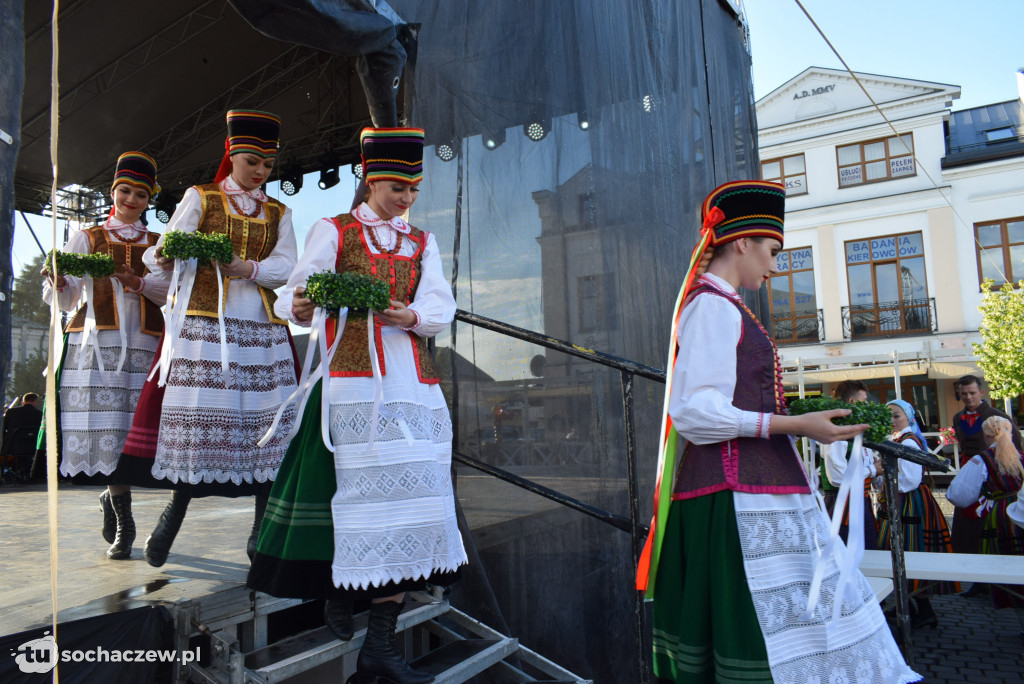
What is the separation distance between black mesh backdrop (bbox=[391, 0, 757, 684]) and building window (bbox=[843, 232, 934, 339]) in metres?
17.9

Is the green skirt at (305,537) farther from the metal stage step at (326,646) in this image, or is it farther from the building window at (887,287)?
the building window at (887,287)

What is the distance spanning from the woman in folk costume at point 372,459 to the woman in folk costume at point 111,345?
128 cm

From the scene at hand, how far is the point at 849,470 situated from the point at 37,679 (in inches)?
101

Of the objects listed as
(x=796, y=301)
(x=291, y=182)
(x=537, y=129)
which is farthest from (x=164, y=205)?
(x=796, y=301)

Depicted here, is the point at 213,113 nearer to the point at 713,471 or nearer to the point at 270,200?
the point at 270,200

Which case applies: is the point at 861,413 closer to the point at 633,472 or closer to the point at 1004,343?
the point at 633,472

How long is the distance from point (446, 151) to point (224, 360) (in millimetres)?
1584

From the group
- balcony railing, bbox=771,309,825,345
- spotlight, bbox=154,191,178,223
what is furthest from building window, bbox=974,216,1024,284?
spotlight, bbox=154,191,178,223

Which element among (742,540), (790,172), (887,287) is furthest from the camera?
(790,172)

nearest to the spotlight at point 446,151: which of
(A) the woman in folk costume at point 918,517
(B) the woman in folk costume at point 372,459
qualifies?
(B) the woman in folk costume at point 372,459

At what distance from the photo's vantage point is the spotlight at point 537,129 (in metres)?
3.84

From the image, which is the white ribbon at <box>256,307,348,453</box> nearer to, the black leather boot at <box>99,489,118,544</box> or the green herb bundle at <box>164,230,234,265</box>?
the green herb bundle at <box>164,230,234,265</box>

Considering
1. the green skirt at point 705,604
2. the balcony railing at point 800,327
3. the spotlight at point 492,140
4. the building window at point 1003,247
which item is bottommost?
the green skirt at point 705,604

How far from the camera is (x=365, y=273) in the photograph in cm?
259
